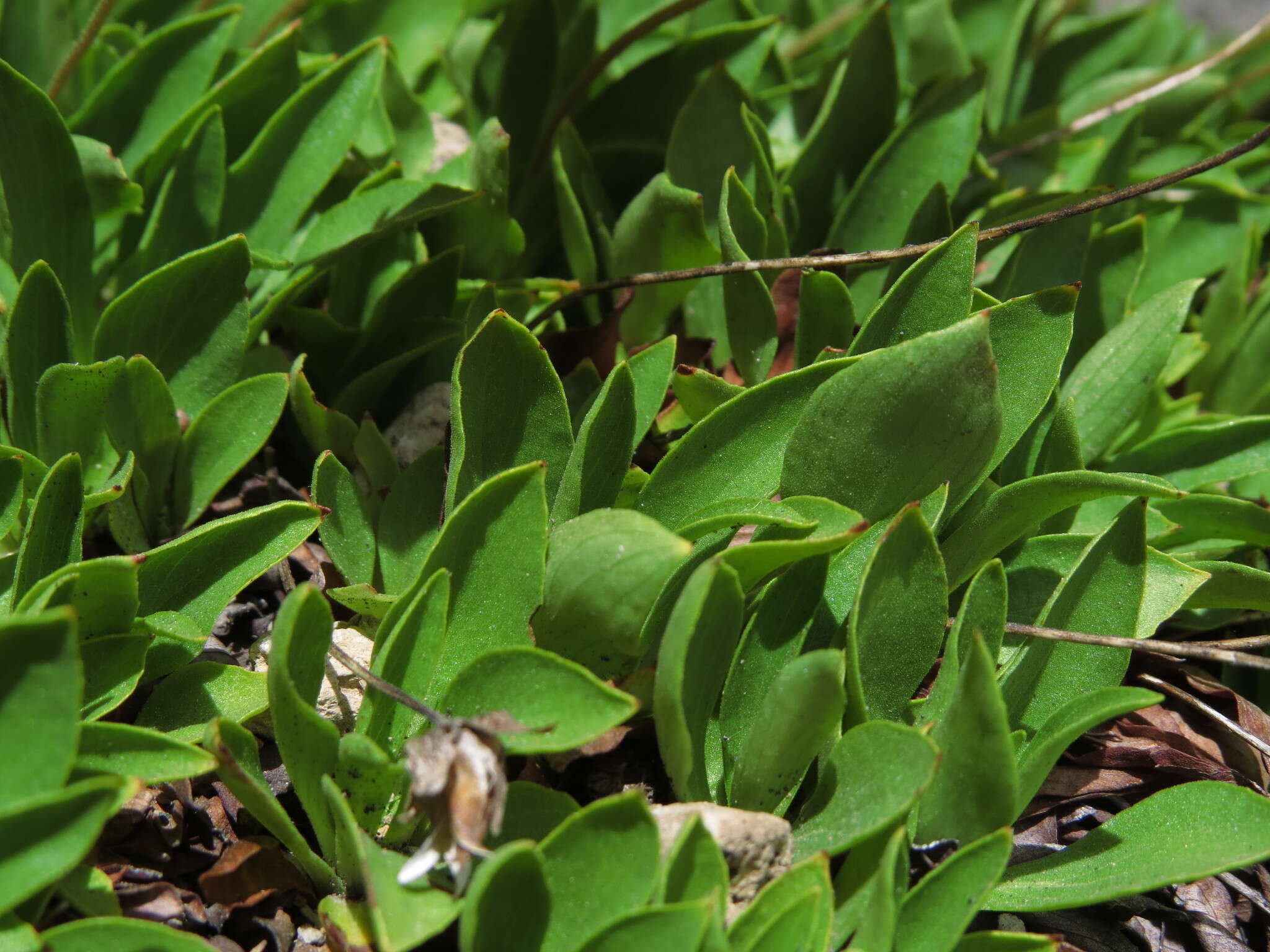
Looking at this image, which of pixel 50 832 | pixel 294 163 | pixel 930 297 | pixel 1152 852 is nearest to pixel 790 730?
pixel 1152 852

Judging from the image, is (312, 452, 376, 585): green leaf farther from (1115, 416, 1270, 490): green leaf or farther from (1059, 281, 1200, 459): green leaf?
(1115, 416, 1270, 490): green leaf

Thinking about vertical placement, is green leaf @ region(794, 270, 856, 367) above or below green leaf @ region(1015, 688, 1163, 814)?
above

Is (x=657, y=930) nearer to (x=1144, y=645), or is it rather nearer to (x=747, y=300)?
(x=1144, y=645)

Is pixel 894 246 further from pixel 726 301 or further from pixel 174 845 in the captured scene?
pixel 174 845

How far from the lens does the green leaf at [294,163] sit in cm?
175

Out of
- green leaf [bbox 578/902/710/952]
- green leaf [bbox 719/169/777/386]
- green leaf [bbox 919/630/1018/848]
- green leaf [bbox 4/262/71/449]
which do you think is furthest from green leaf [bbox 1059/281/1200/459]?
green leaf [bbox 4/262/71/449]

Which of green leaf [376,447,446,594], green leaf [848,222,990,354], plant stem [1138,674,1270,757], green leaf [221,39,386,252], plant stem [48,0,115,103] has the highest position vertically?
plant stem [48,0,115,103]

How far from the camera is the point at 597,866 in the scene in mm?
1030

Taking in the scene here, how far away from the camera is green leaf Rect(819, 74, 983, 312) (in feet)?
6.00

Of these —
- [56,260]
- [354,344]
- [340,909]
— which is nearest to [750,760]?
[340,909]

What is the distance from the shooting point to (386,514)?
1.44m

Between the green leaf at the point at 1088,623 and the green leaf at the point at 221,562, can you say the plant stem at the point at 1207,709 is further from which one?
the green leaf at the point at 221,562

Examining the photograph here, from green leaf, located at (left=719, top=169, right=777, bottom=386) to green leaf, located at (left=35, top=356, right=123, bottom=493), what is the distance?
2.62 ft

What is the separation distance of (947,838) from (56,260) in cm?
141
